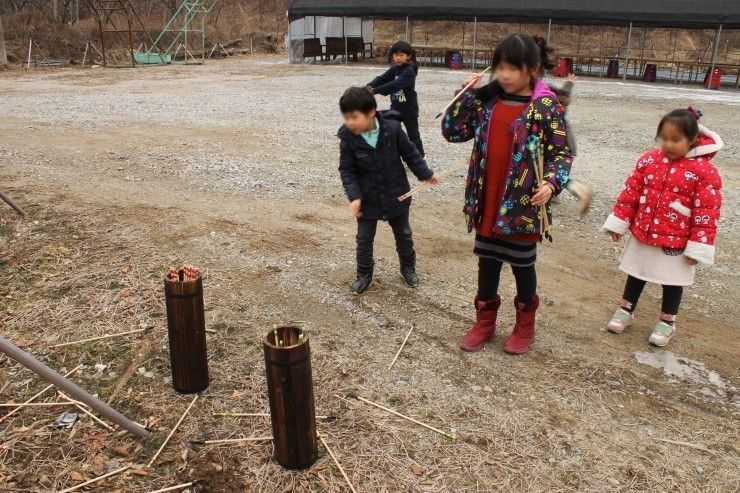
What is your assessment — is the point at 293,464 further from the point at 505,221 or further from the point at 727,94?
the point at 727,94

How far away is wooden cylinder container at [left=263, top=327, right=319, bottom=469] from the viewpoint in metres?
2.42

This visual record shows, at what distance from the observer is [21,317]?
389 centimetres

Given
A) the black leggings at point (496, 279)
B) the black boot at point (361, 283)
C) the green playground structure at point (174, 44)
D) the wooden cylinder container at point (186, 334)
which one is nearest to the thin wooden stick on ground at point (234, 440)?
the wooden cylinder container at point (186, 334)

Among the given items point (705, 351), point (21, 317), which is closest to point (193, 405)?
point (21, 317)

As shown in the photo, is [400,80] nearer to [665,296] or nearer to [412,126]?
[412,126]

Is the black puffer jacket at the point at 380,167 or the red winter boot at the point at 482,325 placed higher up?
the black puffer jacket at the point at 380,167

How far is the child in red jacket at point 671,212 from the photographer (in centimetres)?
324

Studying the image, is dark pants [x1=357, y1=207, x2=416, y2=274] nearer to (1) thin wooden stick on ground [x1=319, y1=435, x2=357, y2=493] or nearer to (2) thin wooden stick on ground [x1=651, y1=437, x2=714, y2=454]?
(1) thin wooden stick on ground [x1=319, y1=435, x2=357, y2=493]

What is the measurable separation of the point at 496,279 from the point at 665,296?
1070 millimetres

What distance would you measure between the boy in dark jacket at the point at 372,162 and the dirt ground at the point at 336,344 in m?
0.64

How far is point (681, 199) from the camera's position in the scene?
3.31m

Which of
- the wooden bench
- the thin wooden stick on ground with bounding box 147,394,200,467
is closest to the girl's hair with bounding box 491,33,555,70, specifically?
the thin wooden stick on ground with bounding box 147,394,200,467

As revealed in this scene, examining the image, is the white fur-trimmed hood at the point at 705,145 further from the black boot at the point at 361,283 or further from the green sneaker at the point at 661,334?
the black boot at the point at 361,283

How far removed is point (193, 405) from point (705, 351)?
2.95 meters
